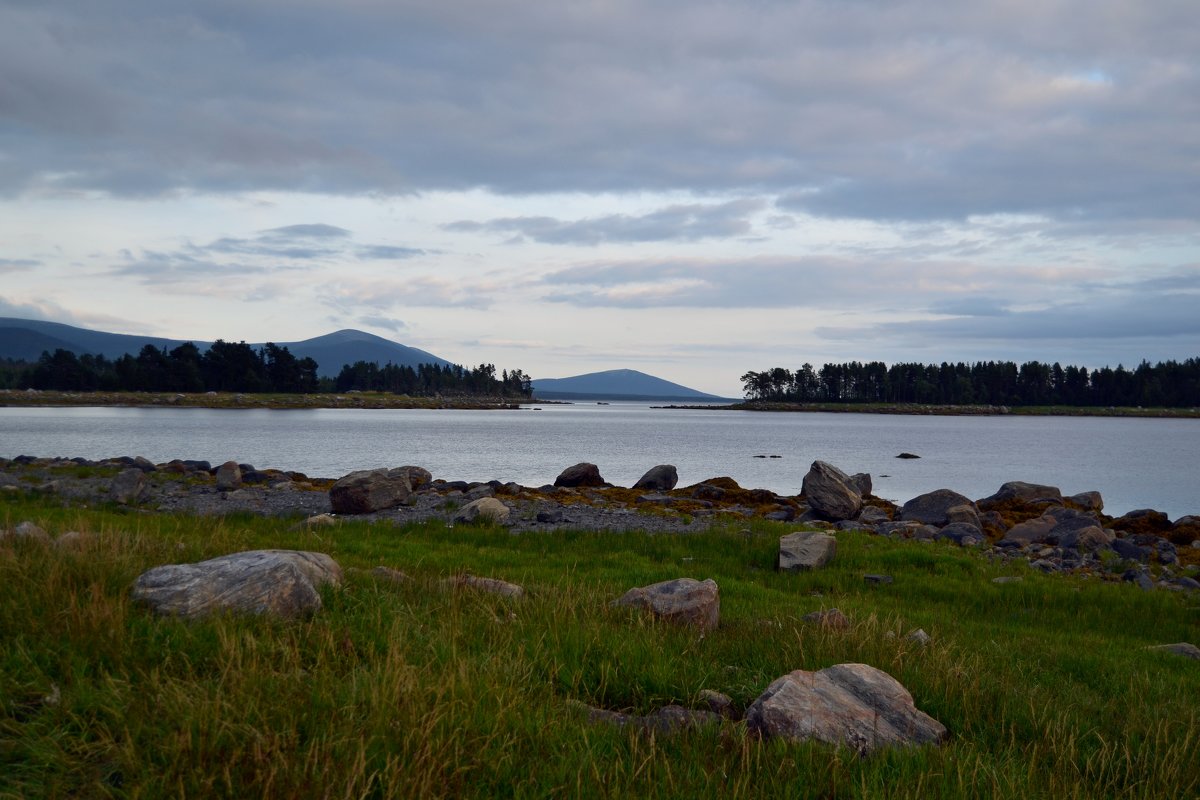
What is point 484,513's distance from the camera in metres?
19.9

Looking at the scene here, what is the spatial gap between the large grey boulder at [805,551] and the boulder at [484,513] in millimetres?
7278

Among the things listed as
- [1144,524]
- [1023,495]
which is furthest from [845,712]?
[1023,495]

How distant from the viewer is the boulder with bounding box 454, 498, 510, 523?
64.8 feet

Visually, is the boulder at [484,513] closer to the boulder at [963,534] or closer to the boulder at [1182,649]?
the boulder at [963,534]

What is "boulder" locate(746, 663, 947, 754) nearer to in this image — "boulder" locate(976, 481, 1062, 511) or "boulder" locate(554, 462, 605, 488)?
"boulder" locate(554, 462, 605, 488)

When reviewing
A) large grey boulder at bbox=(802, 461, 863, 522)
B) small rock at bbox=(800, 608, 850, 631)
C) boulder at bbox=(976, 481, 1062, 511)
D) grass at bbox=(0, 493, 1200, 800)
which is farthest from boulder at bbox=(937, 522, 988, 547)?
small rock at bbox=(800, 608, 850, 631)

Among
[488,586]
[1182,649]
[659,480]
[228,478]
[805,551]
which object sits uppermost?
[488,586]

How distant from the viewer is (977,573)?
52.3 ft

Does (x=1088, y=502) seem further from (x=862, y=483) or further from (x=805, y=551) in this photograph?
(x=805, y=551)

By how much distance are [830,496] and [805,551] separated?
34.1 feet

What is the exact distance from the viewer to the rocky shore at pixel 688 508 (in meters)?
20.1

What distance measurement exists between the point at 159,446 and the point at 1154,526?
208 feet

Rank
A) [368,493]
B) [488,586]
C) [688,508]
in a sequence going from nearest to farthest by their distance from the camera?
1. [488,586]
2. [368,493]
3. [688,508]

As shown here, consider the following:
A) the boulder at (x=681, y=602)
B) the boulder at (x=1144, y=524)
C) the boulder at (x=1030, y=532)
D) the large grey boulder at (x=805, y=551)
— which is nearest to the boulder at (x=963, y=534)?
the boulder at (x=1030, y=532)
